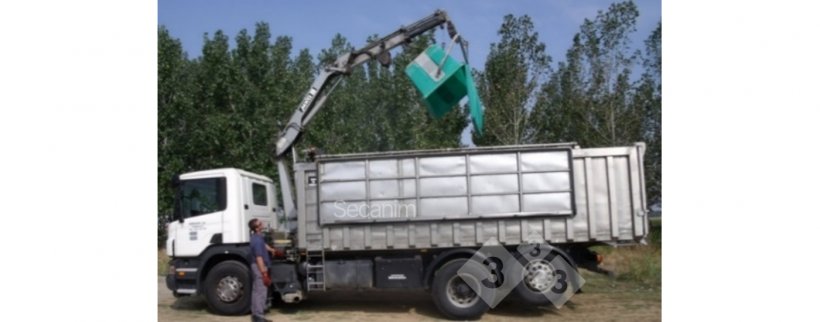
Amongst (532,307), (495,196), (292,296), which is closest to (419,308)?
(532,307)

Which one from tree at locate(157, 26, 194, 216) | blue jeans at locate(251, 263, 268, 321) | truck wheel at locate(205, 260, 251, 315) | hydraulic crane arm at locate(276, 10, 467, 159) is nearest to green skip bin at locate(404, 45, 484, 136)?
hydraulic crane arm at locate(276, 10, 467, 159)

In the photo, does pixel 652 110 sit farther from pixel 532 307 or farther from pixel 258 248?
pixel 258 248

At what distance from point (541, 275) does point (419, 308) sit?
71.9 inches

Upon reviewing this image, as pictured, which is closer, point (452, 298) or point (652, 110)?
point (452, 298)

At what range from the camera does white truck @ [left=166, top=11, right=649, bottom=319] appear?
8.07 meters

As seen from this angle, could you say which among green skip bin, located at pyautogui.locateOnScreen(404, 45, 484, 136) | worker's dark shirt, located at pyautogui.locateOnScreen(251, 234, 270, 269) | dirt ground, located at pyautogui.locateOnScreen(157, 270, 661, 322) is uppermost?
green skip bin, located at pyautogui.locateOnScreen(404, 45, 484, 136)

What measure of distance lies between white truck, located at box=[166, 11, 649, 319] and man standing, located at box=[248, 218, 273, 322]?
645 millimetres

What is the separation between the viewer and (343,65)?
30.7 feet

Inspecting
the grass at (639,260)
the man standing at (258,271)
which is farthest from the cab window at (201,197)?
the grass at (639,260)

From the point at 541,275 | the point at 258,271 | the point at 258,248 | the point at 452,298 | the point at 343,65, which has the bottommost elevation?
the point at 452,298

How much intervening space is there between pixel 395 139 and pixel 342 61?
256 inches

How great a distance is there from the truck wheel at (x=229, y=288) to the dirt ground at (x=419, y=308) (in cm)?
14

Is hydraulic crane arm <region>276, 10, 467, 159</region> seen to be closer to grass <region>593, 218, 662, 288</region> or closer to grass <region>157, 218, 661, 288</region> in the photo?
grass <region>157, 218, 661, 288</region>
